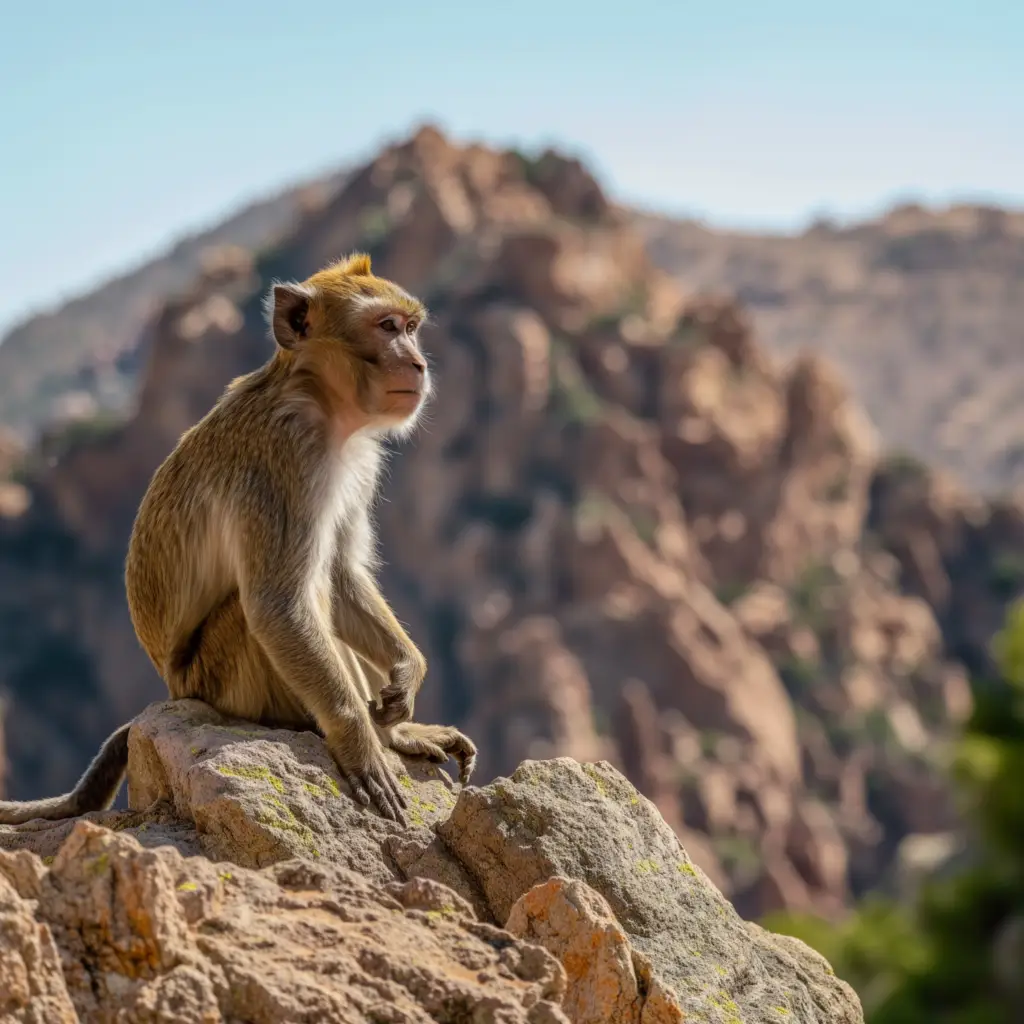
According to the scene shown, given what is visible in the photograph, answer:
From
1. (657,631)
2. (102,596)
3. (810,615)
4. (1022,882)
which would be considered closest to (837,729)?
(810,615)

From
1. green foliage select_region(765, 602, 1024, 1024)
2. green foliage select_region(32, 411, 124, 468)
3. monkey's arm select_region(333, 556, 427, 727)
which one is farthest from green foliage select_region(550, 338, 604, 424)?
monkey's arm select_region(333, 556, 427, 727)

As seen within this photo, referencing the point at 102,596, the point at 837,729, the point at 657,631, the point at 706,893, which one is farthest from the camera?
the point at 102,596

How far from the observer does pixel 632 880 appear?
6.51m

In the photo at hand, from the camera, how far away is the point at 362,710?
288 inches

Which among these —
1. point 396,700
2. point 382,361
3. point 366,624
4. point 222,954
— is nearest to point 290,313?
point 382,361

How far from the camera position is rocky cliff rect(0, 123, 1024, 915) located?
8012cm

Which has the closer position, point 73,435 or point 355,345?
point 355,345

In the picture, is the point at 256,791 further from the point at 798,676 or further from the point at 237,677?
the point at 798,676

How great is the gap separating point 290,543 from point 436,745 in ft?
3.81

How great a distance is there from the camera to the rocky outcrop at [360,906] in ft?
15.1

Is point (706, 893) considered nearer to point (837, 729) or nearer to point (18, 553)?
point (837, 729)

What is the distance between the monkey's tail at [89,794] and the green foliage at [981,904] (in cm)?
2863

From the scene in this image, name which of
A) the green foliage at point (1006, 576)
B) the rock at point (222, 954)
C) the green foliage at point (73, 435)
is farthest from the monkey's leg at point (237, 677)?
the green foliage at point (1006, 576)

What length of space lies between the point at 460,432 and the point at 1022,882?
5523 centimetres
